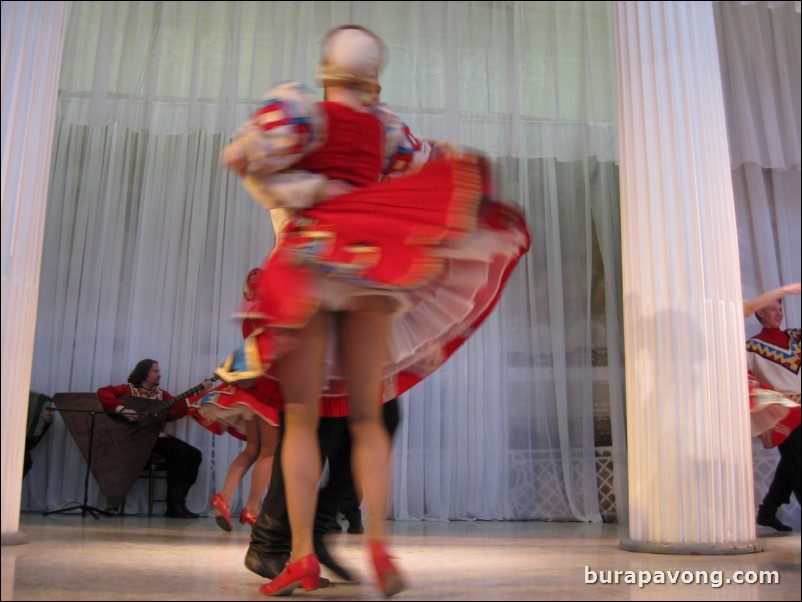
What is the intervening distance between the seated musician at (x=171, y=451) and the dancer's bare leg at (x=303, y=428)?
378cm

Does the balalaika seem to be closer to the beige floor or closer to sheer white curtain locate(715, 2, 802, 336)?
the beige floor

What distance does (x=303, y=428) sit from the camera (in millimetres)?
Result: 1867

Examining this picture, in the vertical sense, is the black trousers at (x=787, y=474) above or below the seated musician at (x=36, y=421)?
below

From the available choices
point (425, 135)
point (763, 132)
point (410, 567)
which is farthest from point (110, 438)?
point (763, 132)

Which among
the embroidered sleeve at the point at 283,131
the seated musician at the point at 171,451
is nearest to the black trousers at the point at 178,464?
the seated musician at the point at 171,451

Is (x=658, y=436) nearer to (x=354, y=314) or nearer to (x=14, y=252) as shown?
(x=354, y=314)

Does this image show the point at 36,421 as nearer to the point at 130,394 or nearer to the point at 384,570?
the point at 130,394

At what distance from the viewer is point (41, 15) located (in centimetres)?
295

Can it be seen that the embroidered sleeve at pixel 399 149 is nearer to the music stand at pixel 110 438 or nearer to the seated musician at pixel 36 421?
the music stand at pixel 110 438

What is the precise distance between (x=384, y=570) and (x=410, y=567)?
0.74 m

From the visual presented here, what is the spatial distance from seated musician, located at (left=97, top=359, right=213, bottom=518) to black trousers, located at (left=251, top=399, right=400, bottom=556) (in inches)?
122

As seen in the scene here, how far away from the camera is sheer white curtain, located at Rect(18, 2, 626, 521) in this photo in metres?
5.71

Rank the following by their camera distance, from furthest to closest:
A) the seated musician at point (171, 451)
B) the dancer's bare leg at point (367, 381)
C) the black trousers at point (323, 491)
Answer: the seated musician at point (171, 451)
the black trousers at point (323, 491)
the dancer's bare leg at point (367, 381)

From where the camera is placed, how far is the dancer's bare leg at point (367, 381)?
188 cm
